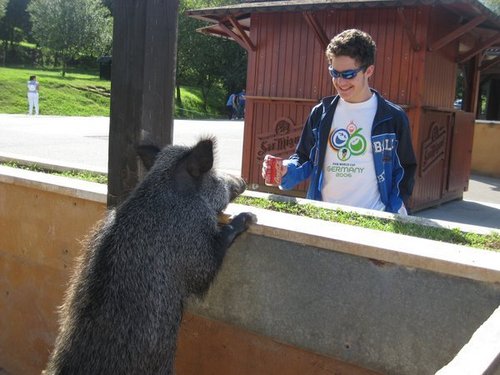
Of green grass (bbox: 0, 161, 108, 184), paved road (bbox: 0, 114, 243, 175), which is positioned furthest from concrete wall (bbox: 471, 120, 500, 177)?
green grass (bbox: 0, 161, 108, 184)

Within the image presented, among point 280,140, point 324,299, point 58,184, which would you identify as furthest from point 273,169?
point 280,140

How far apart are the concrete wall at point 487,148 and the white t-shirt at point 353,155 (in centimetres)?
1202

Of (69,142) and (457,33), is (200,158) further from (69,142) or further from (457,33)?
(69,142)

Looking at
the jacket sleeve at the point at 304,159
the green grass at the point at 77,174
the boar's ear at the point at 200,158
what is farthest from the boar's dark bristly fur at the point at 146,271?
the green grass at the point at 77,174

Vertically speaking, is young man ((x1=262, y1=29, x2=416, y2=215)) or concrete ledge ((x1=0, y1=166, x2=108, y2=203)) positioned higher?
young man ((x1=262, y1=29, x2=416, y2=215))

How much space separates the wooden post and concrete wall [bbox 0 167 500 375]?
0.38 m

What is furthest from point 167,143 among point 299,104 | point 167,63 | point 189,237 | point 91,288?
point 299,104

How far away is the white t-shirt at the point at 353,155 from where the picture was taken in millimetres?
3600

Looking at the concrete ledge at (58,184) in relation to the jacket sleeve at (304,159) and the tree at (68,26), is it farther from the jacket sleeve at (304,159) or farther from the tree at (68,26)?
the tree at (68,26)

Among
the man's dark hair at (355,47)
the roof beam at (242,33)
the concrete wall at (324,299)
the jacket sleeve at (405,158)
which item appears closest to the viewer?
the concrete wall at (324,299)

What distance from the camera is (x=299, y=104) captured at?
9.95 metres

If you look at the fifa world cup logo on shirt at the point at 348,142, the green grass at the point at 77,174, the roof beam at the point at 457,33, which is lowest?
the green grass at the point at 77,174

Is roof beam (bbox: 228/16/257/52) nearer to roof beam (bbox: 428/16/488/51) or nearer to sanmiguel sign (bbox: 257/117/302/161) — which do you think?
sanmiguel sign (bbox: 257/117/302/161)

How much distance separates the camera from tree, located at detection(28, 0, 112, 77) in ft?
153
